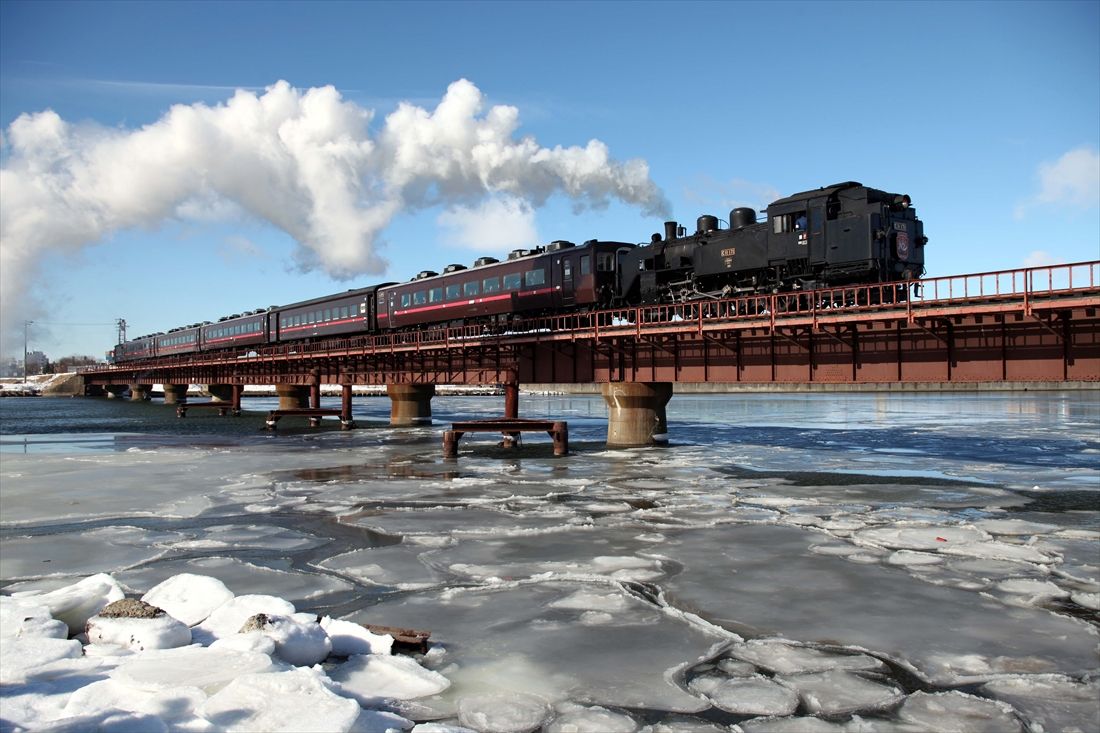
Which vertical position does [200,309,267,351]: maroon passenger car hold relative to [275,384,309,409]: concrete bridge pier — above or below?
above

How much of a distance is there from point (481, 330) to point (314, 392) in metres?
21.3

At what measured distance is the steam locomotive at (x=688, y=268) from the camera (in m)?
Result: 24.4

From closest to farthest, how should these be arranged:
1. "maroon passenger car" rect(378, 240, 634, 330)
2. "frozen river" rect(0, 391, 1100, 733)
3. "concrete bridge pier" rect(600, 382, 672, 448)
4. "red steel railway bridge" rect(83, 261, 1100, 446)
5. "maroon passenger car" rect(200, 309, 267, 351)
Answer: "frozen river" rect(0, 391, 1100, 733) < "red steel railway bridge" rect(83, 261, 1100, 446) < "concrete bridge pier" rect(600, 382, 672, 448) < "maroon passenger car" rect(378, 240, 634, 330) < "maroon passenger car" rect(200, 309, 267, 351)

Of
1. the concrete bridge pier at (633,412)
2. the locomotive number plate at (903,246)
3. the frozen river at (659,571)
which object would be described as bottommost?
the frozen river at (659,571)

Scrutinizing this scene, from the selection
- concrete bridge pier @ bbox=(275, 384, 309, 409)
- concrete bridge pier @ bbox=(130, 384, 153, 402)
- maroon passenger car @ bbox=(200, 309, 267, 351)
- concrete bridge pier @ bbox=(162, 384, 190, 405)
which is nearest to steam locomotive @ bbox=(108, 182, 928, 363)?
maroon passenger car @ bbox=(200, 309, 267, 351)

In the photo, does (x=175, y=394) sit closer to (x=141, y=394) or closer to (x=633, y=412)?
(x=141, y=394)

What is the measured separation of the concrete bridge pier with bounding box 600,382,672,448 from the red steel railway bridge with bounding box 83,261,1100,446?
0.04 metres

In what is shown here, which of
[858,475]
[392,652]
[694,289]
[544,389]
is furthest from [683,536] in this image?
[544,389]

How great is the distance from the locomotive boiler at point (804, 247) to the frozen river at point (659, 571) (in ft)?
21.1

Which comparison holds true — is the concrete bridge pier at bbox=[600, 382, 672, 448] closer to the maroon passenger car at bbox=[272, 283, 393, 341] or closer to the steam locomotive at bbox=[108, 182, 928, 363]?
the steam locomotive at bbox=[108, 182, 928, 363]

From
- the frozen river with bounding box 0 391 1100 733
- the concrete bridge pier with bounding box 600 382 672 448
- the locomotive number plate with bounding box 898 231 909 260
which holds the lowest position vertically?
the frozen river with bounding box 0 391 1100 733

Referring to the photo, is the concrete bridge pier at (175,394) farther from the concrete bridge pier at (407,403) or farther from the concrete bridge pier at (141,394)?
the concrete bridge pier at (407,403)

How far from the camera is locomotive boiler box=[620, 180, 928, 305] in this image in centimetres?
2414

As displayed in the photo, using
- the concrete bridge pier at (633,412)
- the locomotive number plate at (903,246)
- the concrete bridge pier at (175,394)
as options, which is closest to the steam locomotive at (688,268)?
the locomotive number plate at (903,246)
